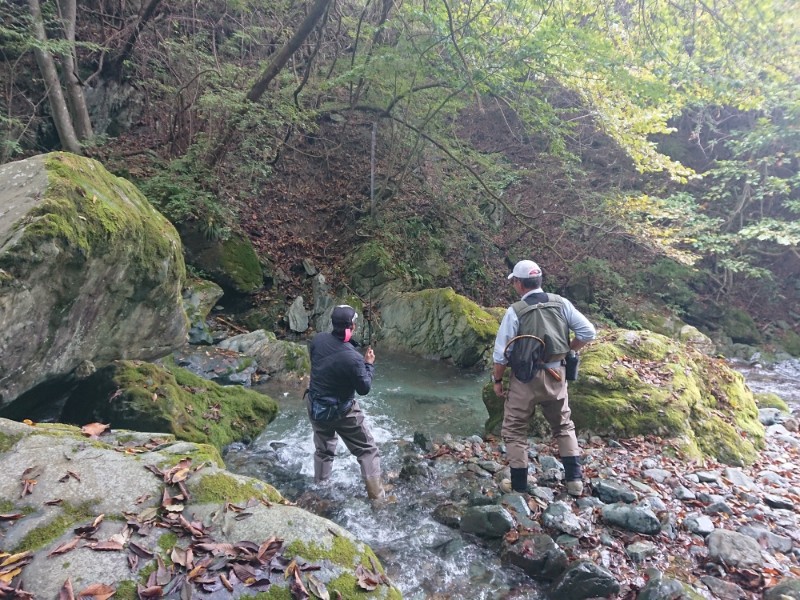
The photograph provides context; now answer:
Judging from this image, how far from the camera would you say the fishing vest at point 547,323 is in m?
4.50

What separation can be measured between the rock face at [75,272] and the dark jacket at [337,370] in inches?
84.4

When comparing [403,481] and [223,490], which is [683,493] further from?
[223,490]

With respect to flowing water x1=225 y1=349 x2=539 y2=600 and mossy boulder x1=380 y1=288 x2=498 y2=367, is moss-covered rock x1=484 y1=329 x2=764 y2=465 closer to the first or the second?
flowing water x1=225 y1=349 x2=539 y2=600

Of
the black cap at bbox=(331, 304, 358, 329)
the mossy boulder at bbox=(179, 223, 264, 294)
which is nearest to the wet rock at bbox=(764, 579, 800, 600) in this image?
the black cap at bbox=(331, 304, 358, 329)

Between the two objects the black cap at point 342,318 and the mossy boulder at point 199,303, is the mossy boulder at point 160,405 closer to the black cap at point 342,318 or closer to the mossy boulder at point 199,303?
the black cap at point 342,318

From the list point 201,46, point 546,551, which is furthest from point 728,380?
point 201,46

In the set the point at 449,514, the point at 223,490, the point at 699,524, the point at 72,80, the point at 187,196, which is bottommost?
the point at 449,514

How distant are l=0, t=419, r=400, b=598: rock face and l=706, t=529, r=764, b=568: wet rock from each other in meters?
2.79

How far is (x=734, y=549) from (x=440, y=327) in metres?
7.80

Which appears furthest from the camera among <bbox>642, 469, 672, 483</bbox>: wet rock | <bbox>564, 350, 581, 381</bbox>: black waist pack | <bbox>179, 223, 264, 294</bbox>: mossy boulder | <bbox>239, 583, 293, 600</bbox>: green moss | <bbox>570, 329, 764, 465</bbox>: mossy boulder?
<bbox>179, 223, 264, 294</bbox>: mossy boulder

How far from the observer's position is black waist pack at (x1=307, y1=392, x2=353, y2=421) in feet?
15.1

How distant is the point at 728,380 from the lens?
24.6ft

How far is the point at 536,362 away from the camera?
453 centimetres

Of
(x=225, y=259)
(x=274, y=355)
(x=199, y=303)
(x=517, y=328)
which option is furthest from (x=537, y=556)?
(x=225, y=259)
